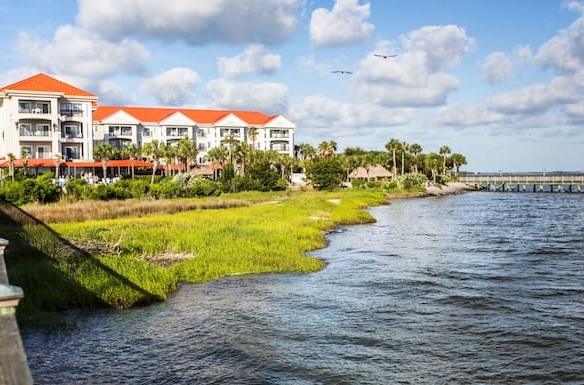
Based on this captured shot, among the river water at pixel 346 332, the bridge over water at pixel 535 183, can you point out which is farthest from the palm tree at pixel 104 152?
the bridge over water at pixel 535 183

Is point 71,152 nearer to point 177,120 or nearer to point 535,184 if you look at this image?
point 177,120

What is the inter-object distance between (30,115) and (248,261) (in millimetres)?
57699

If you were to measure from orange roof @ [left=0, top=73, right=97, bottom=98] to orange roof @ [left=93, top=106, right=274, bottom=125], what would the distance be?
14903 millimetres

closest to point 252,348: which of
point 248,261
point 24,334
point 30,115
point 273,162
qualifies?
point 24,334

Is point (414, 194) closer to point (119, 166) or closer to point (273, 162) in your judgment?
point (273, 162)

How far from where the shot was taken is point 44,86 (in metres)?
71.9

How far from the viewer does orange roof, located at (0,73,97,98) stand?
2739 inches

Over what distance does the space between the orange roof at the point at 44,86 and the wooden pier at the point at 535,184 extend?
95740mm

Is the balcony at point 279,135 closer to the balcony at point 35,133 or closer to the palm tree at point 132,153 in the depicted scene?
the palm tree at point 132,153

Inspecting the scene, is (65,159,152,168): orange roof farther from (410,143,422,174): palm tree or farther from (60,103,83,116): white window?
(410,143,422,174): palm tree

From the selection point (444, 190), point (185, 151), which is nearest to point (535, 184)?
point (444, 190)

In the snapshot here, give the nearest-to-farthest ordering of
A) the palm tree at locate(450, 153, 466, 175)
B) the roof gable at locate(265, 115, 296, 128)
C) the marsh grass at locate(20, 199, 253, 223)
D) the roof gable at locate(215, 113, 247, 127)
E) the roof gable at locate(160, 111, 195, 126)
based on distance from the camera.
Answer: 1. the marsh grass at locate(20, 199, 253, 223)
2. the roof gable at locate(160, 111, 195, 126)
3. the roof gable at locate(215, 113, 247, 127)
4. the roof gable at locate(265, 115, 296, 128)
5. the palm tree at locate(450, 153, 466, 175)

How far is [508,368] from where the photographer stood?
1205 cm

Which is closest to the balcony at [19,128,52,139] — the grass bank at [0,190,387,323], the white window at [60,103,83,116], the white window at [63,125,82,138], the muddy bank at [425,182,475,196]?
the white window at [63,125,82,138]
